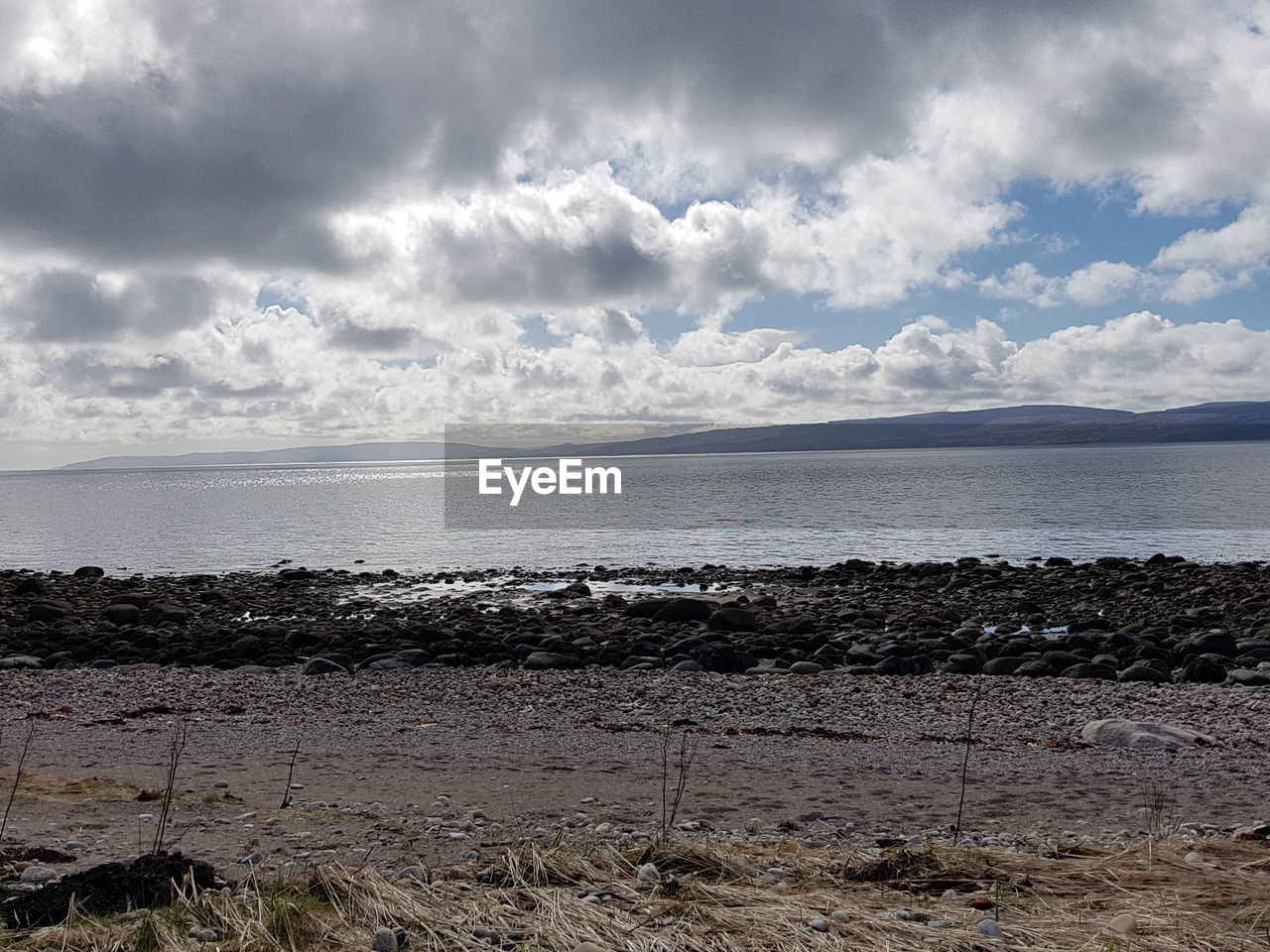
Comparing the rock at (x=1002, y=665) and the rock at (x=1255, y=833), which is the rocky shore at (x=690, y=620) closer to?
the rock at (x=1002, y=665)

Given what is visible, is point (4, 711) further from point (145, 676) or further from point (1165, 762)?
point (1165, 762)

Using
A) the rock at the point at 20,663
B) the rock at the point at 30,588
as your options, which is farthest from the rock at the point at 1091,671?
the rock at the point at 30,588

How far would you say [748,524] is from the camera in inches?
2388

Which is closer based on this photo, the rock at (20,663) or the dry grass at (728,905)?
the dry grass at (728,905)

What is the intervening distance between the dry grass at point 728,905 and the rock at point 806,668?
10.8 metres

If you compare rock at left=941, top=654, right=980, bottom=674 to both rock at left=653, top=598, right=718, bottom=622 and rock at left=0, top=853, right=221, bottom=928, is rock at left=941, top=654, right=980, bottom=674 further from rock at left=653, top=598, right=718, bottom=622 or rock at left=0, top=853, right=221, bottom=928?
rock at left=0, top=853, right=221, bottom=928

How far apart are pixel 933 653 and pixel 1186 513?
50.3 meters

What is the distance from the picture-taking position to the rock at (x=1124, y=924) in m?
4.22

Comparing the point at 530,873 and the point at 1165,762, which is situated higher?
the point at 530,873

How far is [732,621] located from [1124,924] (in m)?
18.6

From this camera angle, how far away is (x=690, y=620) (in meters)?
24.0

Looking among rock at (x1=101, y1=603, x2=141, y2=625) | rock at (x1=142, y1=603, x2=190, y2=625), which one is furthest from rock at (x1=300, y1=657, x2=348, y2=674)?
rock at (x1=101, y1=603, x2=141, y2=625)

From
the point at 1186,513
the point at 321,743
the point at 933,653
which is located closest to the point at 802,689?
the point at 933,653

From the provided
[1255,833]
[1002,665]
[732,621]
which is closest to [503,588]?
[732,621]
